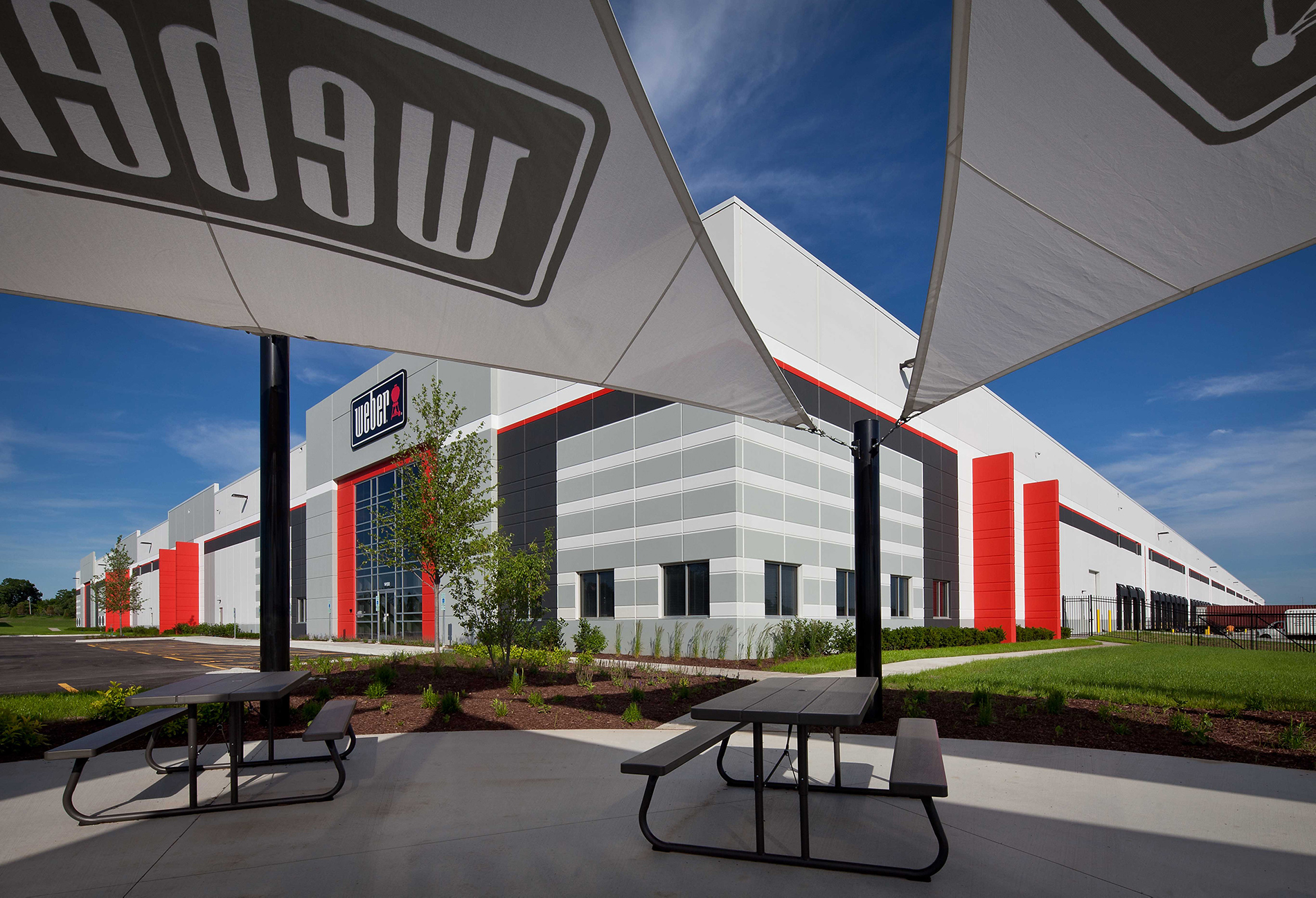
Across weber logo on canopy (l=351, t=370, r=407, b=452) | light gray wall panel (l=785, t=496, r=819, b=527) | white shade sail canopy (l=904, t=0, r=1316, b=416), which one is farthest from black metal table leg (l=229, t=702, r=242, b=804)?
weber logo on canopy (l=351, t=370, r=407, b=452)

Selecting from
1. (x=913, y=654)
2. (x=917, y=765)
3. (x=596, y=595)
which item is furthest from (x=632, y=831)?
(x=596, y=595)

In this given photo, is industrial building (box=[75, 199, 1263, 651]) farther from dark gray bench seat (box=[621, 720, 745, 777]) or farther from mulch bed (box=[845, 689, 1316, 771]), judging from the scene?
dark gray bench seat (box=[621, 720, 745, 777])

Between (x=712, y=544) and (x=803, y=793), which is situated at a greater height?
(x=712, y=544)

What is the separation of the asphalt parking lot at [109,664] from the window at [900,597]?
19.6m

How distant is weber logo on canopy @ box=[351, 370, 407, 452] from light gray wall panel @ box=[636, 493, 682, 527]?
14.3 meters

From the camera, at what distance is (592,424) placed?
22.6 meters

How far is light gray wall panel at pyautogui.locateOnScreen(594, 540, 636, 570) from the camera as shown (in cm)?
2109

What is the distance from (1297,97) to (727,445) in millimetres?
15536

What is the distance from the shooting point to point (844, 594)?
22.5 m

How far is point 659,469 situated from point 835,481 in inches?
223

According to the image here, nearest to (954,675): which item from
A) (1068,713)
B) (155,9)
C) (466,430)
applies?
(1068,713)

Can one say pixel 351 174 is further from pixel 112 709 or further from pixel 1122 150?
pixel 112 709

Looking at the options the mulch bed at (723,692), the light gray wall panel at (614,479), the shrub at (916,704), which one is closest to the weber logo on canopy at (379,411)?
the light gray wall panel at (614,479)

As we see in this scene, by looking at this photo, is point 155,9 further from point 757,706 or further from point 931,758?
point 931,758
